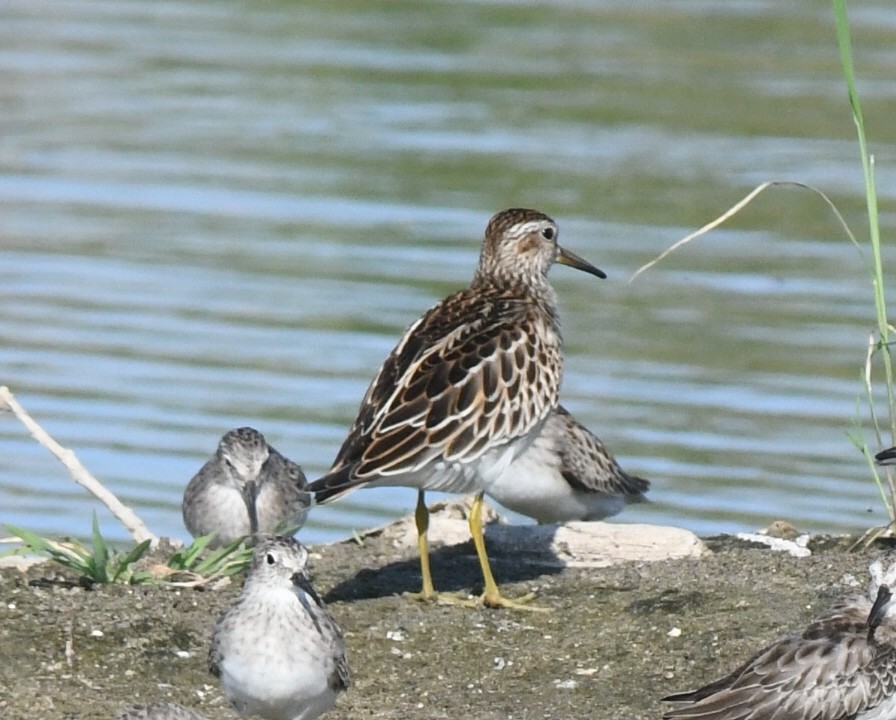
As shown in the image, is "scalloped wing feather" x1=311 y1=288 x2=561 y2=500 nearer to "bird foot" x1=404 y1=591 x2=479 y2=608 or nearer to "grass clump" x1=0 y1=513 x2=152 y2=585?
"bird foot" x1=404 y1=591 x2=479 y2=608

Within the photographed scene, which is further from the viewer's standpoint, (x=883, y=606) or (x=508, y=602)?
(x=508, y=602)

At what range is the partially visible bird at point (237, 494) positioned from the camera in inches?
412

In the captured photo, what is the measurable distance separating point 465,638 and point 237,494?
2.20 m

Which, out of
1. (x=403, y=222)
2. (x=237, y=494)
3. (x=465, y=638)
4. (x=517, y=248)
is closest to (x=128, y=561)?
(x=465, y=638)

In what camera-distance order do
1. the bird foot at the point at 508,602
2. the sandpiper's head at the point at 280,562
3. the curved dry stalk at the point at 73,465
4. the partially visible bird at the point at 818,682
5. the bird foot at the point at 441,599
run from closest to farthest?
1. the partially visible bird at the point at 818,682
2. the sandpiper's head at the point at 280,562
3. the bird foot at the point at 508,602
4. the bird foot at the point at 441,599
5. the curved dry stalk at the point at 73,465

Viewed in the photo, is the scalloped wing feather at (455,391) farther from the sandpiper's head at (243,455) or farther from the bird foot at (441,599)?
the sandpiper's head at (243,455)

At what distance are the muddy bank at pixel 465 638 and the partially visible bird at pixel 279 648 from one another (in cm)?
30

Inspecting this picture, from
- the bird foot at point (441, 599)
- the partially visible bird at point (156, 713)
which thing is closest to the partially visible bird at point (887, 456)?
the bird foot at point (441, 599)

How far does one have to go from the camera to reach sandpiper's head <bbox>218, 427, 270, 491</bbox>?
10461 mm

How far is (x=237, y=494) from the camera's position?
34.4 ft

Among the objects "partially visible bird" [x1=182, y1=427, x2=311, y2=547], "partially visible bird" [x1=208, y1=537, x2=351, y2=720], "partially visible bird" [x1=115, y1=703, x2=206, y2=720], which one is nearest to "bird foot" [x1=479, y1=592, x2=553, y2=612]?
"partially visible bird" [x1=208, y1=537, x2=351, y2=720]

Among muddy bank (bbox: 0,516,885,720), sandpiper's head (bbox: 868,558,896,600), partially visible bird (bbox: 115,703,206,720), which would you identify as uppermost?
sandpiper's head (bbox: 868,558,896,600)

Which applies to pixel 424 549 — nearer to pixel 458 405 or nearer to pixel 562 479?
pixel 458 405

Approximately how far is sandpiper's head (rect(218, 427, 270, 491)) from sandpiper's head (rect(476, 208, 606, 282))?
4.47 feet
